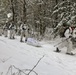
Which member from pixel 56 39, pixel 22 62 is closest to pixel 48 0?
pixel 56 39

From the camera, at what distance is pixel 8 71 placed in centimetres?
602

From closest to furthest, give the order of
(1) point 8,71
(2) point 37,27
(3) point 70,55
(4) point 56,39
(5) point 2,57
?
(1) point 8,71 → (5) point 2,57 → (3) point 70,55 → (4) point 56,39 → (2) point 37,27

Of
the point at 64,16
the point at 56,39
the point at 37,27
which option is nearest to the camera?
the point at 64,16

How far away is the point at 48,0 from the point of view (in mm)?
26031

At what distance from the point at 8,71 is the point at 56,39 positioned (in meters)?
16.0

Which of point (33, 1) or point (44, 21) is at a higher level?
point (33, 1)

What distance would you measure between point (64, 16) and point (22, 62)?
12097 mm

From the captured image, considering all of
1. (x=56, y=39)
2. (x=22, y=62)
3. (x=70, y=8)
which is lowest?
(x=56, y=39)

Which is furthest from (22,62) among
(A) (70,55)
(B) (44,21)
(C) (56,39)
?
(B) (44,21)

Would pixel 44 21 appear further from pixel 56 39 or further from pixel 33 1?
pixel 56 39

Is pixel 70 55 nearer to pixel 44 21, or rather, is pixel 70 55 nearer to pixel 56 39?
pixel 56 39

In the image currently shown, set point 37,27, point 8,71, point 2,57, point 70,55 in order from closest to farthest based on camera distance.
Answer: point 8,71, point 2,57, point 70,55, point 37,27

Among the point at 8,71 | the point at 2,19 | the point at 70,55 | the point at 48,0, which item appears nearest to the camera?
the point at 8,71

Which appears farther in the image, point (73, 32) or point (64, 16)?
point (64, 16)
